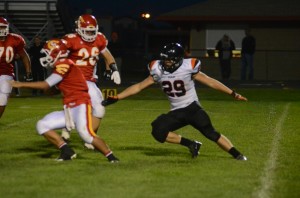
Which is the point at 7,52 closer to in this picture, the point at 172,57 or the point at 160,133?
the point at 160,133

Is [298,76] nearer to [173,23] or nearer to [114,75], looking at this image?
[173,23]

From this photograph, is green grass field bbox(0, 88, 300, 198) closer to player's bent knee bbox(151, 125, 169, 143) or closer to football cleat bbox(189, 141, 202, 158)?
football cleat bbox(189, 141, 202, 158)

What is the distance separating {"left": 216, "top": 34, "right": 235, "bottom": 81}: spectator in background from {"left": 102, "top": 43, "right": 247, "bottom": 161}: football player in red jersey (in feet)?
60.5

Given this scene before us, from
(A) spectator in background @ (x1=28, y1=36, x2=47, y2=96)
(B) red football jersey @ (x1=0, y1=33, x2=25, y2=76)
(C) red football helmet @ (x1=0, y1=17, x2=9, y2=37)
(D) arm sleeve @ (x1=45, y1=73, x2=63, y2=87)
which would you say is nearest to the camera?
(D) arm sleeve @ (x1=45, y1=73, x2=63, y2=87)

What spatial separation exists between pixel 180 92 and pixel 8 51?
3989mm

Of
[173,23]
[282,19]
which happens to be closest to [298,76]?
[282,19]

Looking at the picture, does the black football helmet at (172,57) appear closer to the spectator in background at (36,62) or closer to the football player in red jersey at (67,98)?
the football player in red jersey at (67,98)

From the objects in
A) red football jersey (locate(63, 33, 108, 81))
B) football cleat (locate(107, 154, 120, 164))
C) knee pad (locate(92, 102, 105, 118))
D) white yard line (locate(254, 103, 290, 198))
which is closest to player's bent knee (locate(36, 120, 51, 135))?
football cleat (locate(107, 154, 120, 164))

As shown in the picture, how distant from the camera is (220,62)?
29.2 meters

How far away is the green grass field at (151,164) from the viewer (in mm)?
7914

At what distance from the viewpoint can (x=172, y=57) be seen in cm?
969

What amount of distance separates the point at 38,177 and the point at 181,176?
158 centimetres

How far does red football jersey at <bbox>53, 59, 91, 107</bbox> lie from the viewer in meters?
9.53

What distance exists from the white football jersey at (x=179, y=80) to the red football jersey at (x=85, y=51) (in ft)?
3.53
